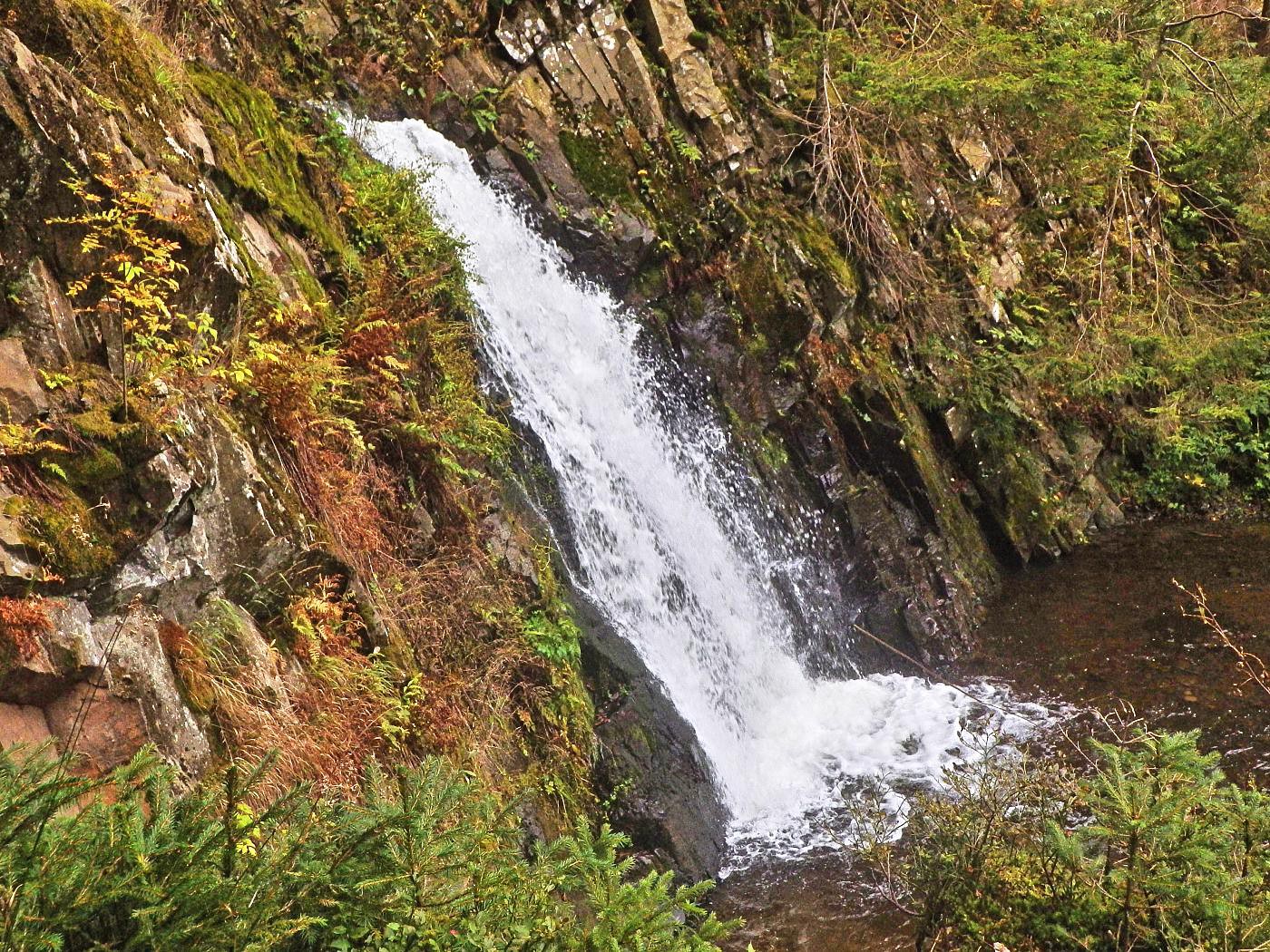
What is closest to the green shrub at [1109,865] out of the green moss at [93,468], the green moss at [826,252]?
the green moss at [93,468]

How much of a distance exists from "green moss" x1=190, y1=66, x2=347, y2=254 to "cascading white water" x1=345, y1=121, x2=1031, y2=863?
1593 mm

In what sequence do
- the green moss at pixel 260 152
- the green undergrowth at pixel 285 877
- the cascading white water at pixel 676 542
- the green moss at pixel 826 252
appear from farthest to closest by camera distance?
the green moss at pixel 826 252, the cascading white water at pixel 676 542, the green moss at pixel 260 152, the green undergrowth at pixel 285 877

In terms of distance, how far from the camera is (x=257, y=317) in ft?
17.6

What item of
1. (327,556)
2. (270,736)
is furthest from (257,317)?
(270,736)

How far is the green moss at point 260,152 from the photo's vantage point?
6.08 metres

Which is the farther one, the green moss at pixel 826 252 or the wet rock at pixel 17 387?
the green moss at pixel 826 252

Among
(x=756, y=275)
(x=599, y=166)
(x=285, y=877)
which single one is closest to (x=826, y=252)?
(x=756, y=275)

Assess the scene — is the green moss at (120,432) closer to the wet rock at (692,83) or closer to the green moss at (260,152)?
the green moss at (260,152)

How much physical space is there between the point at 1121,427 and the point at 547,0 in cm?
1034

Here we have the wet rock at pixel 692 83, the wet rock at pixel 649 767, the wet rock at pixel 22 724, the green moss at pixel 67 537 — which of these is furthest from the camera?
the wet rock at pixel 692 83

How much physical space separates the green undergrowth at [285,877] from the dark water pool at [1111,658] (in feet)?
11.1

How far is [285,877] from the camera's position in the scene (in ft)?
8.22

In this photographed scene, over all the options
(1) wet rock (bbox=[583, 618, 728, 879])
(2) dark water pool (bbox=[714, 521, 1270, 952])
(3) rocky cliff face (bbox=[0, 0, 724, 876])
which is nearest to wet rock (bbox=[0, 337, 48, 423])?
(3) rocky cliff face (bbox=[0, 0, 724, 876])

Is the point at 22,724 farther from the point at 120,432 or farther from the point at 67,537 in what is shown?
the point at 120,432
